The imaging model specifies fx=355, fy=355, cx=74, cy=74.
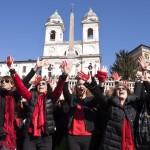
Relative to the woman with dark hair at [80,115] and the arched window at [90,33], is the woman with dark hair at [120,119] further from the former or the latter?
the arched window at [90,33]

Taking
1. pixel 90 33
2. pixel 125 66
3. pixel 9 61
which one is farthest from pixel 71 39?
pixel 9 61

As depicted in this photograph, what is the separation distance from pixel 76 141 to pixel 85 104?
747mm

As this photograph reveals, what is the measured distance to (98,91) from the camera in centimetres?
671

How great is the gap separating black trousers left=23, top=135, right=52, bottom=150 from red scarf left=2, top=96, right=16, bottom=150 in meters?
0.36

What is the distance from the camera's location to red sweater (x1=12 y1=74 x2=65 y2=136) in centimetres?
639

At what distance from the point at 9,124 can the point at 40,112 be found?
67cm

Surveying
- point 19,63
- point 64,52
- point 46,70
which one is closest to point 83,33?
point 64,52

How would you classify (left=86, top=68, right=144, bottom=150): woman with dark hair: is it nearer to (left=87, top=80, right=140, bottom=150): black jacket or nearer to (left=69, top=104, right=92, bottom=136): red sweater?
(left=87, top=80, right=140, bottom=150): black jacket

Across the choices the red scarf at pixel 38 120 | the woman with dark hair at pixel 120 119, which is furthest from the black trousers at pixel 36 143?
the woman with dark hair at pixel 120 119

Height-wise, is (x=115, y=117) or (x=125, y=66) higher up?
(x=125, y=66)

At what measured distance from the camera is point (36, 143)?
6.37 meters

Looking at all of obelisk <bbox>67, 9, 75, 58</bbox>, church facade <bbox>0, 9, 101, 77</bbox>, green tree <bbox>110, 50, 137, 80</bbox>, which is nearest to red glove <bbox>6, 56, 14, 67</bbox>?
green tree <bbox>110, 50, 137, 80</bbox>

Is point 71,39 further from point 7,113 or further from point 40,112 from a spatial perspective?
point 40,112

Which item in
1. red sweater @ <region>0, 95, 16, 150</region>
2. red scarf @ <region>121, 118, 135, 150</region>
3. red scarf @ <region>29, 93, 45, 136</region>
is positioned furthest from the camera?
red sweater @ <region>0, 95, 16, 150</region>
